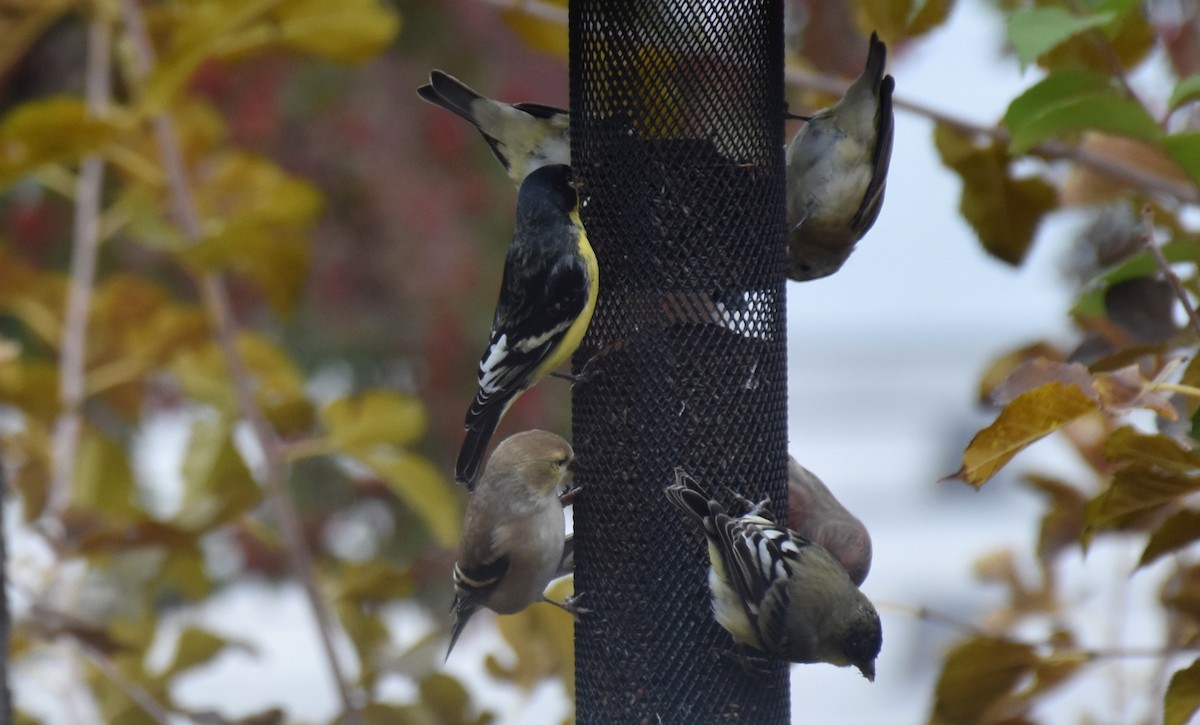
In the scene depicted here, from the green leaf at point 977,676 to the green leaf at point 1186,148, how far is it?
874 millimetres

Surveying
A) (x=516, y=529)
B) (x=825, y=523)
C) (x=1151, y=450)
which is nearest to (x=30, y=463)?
(x=516, y=529)

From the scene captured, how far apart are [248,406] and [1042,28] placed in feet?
6.18

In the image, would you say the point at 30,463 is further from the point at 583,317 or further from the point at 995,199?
the point at 995,199

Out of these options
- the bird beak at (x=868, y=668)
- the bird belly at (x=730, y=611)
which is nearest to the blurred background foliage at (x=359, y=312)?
the bird beak at (x=868, y=668)

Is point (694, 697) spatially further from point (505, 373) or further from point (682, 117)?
point (682, 117)

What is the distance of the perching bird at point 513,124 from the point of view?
9.23 feet

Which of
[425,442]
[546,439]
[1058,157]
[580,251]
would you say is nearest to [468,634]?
[425,442]

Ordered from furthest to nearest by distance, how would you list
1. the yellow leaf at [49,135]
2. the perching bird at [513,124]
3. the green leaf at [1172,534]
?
1. the perching bird at [513,124]
2. the yellow leaf at [49,135]
3. the green leaf at [1172,534]

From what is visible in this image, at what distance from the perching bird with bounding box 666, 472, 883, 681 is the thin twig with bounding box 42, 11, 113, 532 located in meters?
1.60

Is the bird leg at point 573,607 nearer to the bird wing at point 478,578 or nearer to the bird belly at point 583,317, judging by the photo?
the bird wing at point 478,578

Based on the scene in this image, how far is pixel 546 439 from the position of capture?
2701mm

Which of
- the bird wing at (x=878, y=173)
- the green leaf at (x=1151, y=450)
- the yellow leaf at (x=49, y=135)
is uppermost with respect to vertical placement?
the bird wing at (x=878, y=173)

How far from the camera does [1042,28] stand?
5.31ft

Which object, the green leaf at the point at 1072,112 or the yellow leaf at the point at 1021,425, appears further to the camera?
the green leaf at the point at 1072,112
